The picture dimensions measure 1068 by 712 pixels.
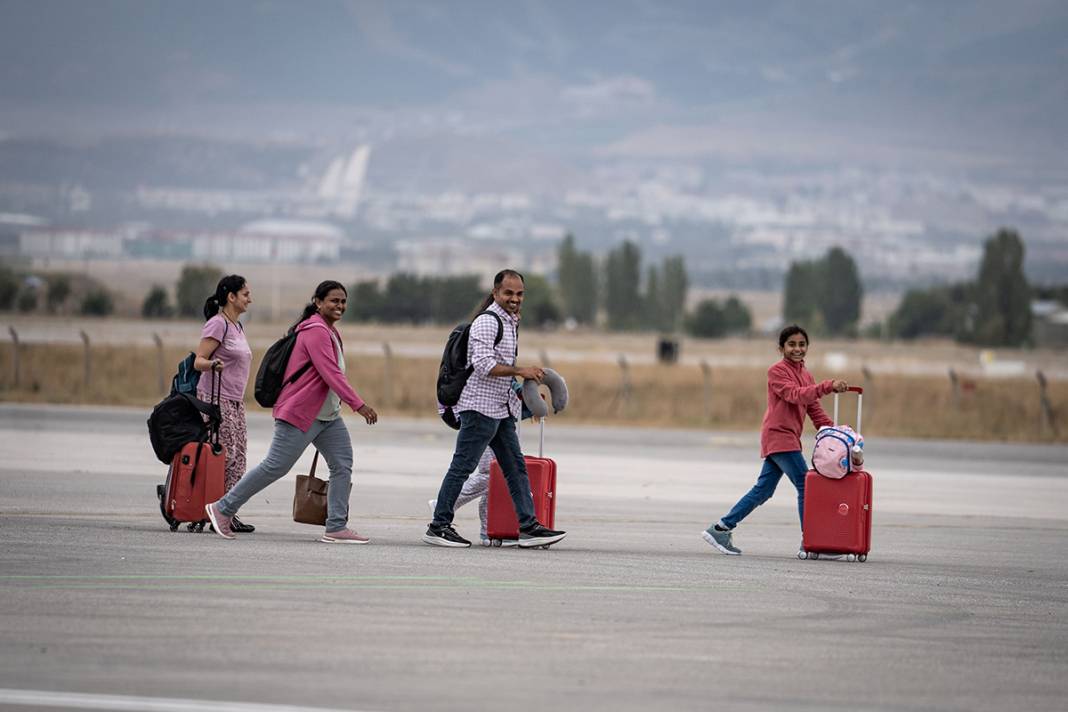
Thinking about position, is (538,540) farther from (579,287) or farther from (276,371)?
(579,287)

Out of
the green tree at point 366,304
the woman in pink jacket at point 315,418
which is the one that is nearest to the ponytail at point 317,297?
the woman in pink jacket at point 315,418

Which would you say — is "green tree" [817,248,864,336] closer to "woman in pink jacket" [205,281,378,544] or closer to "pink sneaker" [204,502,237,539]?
"woman in pink jacket" [205,281,378,544]

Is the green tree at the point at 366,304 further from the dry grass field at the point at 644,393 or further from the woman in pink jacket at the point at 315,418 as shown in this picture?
the woman in pink jacket at the point at 315,418

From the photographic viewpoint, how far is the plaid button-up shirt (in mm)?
12227

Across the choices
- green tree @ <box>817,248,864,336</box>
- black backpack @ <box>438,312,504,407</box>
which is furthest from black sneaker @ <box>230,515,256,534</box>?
green tree @ <box>817,248,864,336</box>

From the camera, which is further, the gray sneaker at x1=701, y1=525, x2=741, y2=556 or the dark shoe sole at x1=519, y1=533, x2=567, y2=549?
the gray sneaker at x1=701, y1=525, x2=741, y2=556

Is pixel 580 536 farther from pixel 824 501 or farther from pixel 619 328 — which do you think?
pixel 619 328

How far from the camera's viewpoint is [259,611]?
950 cm

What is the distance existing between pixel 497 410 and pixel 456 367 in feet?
1.33

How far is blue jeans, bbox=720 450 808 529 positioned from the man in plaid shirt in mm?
1369

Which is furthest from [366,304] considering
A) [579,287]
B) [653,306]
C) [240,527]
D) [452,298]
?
[240,527]

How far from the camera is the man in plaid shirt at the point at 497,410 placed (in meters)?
12.2

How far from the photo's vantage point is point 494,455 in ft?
Answer: 41.5

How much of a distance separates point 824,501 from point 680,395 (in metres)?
29.8
